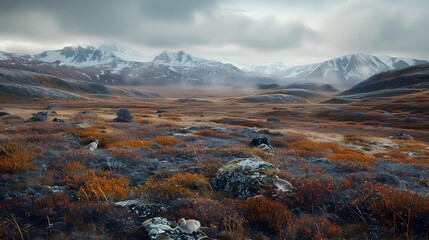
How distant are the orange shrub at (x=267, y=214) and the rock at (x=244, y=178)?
1618mm

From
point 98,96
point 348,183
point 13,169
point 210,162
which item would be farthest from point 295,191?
point 98,96

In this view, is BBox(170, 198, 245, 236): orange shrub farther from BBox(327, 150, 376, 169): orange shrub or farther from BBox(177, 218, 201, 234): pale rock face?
BBox(327, 150, 376, 169): orange shrub

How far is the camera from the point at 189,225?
28.9 ft

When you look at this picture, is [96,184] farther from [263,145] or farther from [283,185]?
[263,145]

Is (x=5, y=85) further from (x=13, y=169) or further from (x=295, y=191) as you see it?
(x=295, y=191)

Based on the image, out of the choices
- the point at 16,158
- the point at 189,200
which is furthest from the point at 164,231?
the point at 16,158

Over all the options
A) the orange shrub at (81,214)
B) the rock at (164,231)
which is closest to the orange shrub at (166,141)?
the orange shrub at (81,214)

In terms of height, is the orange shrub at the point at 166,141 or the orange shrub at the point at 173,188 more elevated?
the orange shrub at the point at 173,188

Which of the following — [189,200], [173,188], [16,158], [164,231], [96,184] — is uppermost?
[16,158]

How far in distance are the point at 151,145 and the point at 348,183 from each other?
539 inches

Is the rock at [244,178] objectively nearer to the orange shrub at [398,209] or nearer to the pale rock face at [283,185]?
the pale rock face at [283,185]

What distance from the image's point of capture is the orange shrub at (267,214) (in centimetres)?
934

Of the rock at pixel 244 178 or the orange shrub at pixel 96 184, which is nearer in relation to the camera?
the orange shrub at pixel 96 184

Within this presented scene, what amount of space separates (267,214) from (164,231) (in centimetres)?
336
